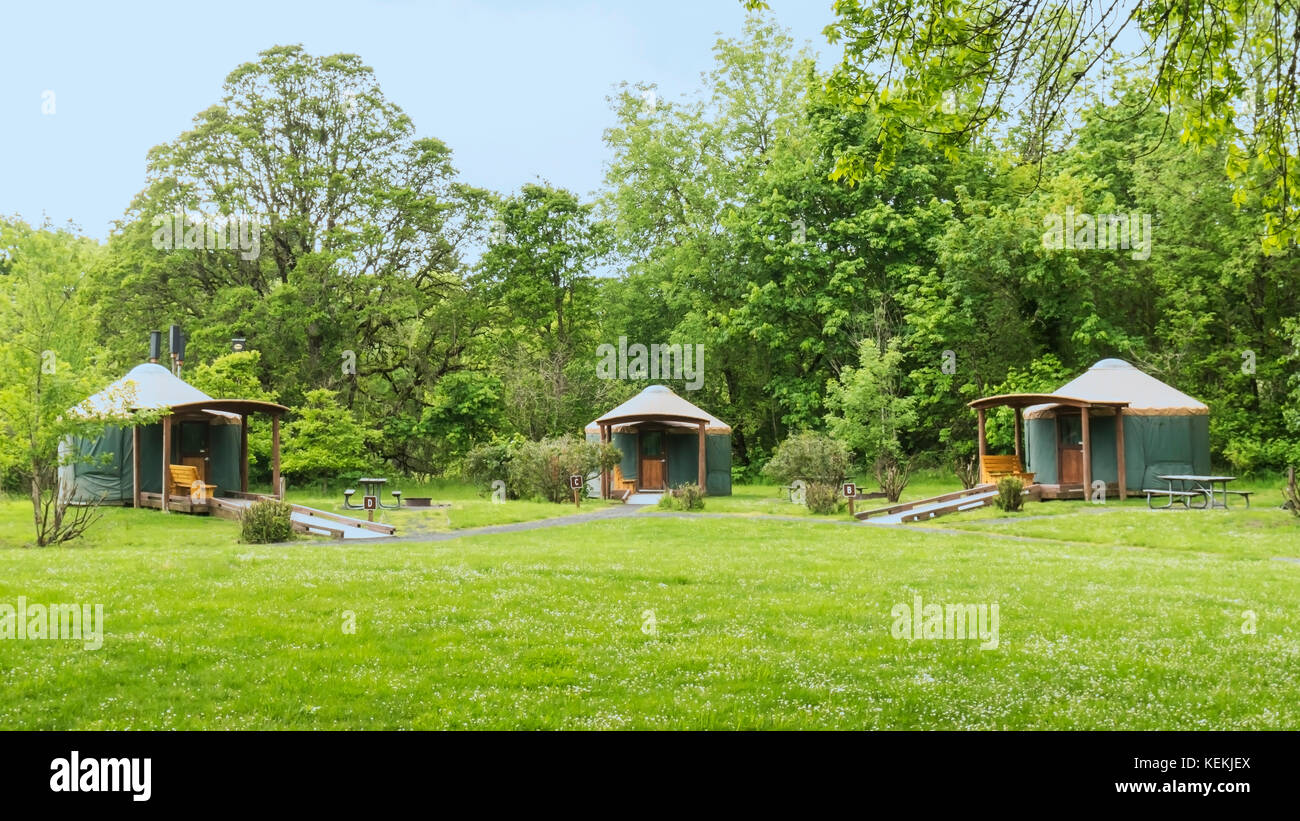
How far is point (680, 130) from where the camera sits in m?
37.7

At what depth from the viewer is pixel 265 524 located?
51.9 feet

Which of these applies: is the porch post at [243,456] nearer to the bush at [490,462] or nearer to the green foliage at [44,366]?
the bush at [490,462]

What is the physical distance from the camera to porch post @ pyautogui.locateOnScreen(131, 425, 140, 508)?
20.9m

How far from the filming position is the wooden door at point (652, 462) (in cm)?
2803

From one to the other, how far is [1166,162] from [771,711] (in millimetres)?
28389

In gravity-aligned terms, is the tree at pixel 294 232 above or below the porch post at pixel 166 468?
above

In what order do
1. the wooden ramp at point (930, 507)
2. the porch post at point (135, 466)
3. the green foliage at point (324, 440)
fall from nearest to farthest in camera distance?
the wooden ramp at point (930, 507), the porch post at point (135, 466), the green foliage at point (324, 440)

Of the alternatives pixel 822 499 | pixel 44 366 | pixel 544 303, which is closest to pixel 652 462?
pixel 822 499

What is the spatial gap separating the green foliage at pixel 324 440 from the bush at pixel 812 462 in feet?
41.3

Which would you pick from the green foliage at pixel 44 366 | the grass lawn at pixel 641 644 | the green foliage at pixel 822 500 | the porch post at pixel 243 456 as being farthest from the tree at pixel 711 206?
the grass lawn at pixel 641 644

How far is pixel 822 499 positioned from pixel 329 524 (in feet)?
33.2

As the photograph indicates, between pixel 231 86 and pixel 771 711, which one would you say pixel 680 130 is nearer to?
pixel 231 86
